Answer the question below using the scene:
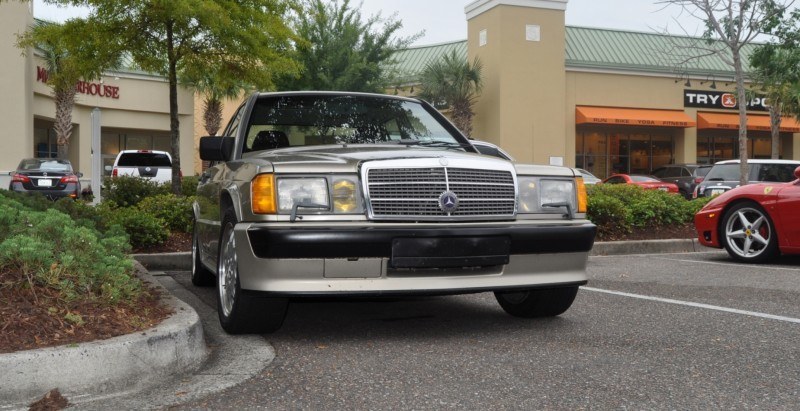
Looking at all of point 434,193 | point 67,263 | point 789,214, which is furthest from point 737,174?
point 67,263

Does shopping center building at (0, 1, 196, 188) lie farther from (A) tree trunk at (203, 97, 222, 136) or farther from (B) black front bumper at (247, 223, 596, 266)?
(B) black front bumper at (247, 223, 596, 266)

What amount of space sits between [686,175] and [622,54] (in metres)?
12.1

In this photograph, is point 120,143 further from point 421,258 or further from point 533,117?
point 421,258

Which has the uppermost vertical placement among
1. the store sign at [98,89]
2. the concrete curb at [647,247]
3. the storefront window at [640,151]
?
the store sign at [98,89]

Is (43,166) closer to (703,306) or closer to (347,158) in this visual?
(347,158)

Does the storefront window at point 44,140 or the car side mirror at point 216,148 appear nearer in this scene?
the car side mirror at point 216,148

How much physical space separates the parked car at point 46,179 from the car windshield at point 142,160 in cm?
170

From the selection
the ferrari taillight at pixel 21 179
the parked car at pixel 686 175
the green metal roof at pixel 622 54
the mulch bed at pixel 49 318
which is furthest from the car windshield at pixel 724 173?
the green metal roof at pixel 622 54

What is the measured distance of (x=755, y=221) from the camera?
909 cm

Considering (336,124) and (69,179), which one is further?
(69,179)

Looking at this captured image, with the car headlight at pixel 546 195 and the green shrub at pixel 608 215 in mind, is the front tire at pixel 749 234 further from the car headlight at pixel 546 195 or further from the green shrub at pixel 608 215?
the car headlight at pixel 546 195

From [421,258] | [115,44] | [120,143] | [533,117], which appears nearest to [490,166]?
[421,258]

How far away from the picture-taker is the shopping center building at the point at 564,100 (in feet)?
110

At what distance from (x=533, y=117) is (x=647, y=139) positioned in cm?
691
